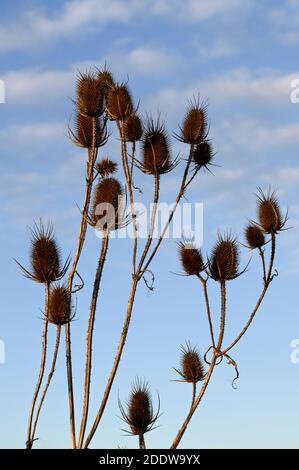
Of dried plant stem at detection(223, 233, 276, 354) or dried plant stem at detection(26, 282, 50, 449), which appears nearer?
dried plant stem at detection(26, 282, 50, 449)

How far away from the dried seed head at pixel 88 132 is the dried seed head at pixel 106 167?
65 centimetres

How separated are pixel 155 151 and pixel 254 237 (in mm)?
2002

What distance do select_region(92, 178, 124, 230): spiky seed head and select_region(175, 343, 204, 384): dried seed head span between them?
2.15m

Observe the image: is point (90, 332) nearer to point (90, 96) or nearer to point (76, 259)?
point (76, 259)

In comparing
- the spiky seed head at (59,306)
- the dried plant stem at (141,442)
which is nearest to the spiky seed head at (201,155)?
the spiky seed head at (59,306)

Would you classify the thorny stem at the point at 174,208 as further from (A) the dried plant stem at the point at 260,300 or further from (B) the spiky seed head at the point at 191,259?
(A) the dried plant stem at the point at 260,300

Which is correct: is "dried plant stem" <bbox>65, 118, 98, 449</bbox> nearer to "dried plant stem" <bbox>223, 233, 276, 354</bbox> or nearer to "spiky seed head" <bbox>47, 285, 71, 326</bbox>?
"spiky seed head" <bbox>47, 285, 71, 326</bbox>

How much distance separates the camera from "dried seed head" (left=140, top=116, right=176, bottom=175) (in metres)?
13.4

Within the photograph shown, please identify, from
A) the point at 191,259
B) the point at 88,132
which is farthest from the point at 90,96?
the point at 191,259

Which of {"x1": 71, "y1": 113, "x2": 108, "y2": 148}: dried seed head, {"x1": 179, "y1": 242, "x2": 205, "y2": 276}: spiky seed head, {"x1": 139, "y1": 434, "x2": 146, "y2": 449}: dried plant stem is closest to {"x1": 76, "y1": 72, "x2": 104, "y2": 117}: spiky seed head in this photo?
{"x1": 71, "y1": 113, "x2": 108, "y2": 148}: dried seed head

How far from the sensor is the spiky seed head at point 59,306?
482 inches

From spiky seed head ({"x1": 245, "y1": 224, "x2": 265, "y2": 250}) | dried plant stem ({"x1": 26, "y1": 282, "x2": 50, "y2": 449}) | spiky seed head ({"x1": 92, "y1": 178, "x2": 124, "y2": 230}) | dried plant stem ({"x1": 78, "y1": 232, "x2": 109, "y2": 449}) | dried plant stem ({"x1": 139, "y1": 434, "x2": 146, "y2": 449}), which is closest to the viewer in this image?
dried plant stem ({"x1": 26, "y1": 282, "x2": 50, "y2": 449})

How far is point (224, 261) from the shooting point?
1358cm
